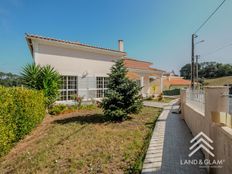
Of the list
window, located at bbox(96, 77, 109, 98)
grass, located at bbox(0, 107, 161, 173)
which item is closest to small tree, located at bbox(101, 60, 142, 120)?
grass, located at bbox(0, 107, 161, 173)

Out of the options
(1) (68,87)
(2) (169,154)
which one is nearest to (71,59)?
(1) (68,87)

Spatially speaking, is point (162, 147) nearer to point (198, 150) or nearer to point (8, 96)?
point (198, 150)

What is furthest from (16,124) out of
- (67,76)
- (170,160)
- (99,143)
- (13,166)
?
(67,76)

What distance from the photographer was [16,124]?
7.48 m

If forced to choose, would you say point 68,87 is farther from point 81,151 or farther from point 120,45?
point 120,45

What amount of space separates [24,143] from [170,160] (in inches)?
280

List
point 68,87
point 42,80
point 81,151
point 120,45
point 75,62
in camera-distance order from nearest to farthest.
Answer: point 81,151 → point 42,80 → point 68,87 → point 75,62 → point 120,45

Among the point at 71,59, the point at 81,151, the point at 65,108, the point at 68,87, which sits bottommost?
the point at 81,151

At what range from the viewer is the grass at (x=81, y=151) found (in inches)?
205

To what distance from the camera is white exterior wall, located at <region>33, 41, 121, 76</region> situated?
14992mm

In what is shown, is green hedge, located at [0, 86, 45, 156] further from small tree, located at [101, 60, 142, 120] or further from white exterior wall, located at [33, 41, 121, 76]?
white exterior wall, located at [33, 41, 121, 76]

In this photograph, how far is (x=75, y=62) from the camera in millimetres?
17125

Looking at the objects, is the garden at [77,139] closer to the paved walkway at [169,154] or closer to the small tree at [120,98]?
the small tree at [120,98]

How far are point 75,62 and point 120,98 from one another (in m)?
8.90
